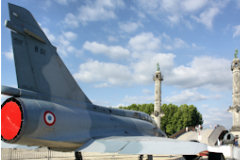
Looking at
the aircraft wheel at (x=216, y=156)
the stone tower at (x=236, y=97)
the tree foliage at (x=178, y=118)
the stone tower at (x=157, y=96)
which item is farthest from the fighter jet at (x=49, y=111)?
the tree foliage at (x=178, y=118)

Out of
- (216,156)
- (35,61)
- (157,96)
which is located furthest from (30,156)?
(157,96)

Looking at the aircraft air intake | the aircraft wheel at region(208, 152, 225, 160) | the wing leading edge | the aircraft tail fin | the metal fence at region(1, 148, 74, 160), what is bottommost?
the metal fence at region(1, 148, 74, 160)

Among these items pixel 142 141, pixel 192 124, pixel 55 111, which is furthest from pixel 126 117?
pixel 192 124

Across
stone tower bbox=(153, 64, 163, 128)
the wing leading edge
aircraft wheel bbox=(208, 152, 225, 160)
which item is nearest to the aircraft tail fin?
the wing leading edge

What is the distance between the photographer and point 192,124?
47844mm

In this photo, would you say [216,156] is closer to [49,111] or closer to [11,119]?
[49,111]

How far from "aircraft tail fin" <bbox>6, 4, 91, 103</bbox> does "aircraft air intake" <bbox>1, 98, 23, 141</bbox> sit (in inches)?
26.3

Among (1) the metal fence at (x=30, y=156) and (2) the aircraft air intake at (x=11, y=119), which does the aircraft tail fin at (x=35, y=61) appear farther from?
(1) the metal fence at (x=30, y=156)

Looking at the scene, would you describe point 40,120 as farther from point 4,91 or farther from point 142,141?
point 142,141

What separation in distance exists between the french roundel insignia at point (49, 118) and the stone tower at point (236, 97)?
3374 centimetres

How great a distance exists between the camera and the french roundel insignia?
229 inches

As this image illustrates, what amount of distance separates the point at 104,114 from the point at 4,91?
399 centimetres

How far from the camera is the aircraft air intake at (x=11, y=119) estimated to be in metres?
5.43

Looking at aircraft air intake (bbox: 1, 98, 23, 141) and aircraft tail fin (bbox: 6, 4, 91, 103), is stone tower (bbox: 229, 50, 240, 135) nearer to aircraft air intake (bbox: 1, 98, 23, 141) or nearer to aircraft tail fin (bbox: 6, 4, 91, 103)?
aircraft tail fin (bbox: 6, 4, 91, 103)
